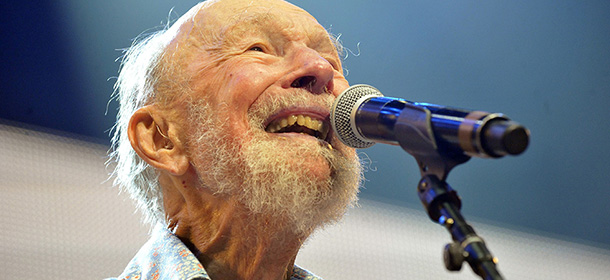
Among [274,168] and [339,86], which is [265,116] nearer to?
[274,168]

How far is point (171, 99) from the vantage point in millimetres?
1703

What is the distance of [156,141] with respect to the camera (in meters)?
1.72

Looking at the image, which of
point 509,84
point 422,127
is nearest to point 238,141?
point 422,127

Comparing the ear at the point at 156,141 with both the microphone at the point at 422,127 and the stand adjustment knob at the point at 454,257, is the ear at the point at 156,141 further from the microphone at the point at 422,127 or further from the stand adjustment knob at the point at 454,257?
the stand adjustment knob at the point at 454,257

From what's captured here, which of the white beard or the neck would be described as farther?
the neck

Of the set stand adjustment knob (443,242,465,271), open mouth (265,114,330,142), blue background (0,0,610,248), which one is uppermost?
blue background (0,0,610,248)

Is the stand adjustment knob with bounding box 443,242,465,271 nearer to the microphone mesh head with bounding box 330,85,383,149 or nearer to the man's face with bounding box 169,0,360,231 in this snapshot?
the microphone mesh head with bounding box 330,85,383,149

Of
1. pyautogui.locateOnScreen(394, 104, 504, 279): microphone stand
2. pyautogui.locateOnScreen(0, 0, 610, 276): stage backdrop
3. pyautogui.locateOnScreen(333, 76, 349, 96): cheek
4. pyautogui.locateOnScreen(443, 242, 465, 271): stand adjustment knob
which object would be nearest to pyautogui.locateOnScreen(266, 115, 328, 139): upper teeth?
pyautogui.locateOnScreen(333, 76, 349, 96): cheek

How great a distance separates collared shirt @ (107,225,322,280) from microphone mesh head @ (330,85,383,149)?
0.57 meters

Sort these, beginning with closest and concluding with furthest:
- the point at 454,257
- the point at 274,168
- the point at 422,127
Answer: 1. the point at 454,257
2. the point at 422,127
3. the point at 274,168

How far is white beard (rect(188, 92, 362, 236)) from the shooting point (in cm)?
153

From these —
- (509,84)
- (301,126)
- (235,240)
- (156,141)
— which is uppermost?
(509,84)

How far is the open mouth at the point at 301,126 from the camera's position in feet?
5.23

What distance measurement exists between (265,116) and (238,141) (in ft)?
0.34
